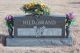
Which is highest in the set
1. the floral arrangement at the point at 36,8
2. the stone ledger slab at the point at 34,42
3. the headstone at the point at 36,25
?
the floral arrangement at the point at 36,8

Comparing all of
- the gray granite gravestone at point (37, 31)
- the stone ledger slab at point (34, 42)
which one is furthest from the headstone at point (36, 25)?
the stone ledger slab at point (34, 42)

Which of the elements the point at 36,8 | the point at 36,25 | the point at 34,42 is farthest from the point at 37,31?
the point at 36,8

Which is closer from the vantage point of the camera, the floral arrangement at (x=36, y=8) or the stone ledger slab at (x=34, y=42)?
the stone ledger slab at (x=34, y=42)

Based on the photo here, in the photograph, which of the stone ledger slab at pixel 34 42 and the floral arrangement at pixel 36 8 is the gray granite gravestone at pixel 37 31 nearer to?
the stone ledger slab at pixel 34 42

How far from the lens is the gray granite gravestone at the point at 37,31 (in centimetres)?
1170

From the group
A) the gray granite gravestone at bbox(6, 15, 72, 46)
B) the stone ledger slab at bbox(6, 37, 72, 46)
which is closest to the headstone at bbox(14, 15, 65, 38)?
the gray granite gravestone at bbox(6, 15, 72, 46)

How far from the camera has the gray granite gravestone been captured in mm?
11703

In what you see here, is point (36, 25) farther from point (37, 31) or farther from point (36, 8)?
point (36, 8)

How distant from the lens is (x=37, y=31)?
1173cm

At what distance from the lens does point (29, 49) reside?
440 inches

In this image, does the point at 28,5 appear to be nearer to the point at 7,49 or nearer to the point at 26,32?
the point at 26,32

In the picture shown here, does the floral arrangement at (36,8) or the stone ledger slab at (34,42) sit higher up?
the floral arrangement at (36,8)

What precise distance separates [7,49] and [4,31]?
266cm

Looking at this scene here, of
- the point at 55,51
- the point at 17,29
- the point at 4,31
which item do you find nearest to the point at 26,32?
the point at 17,29
